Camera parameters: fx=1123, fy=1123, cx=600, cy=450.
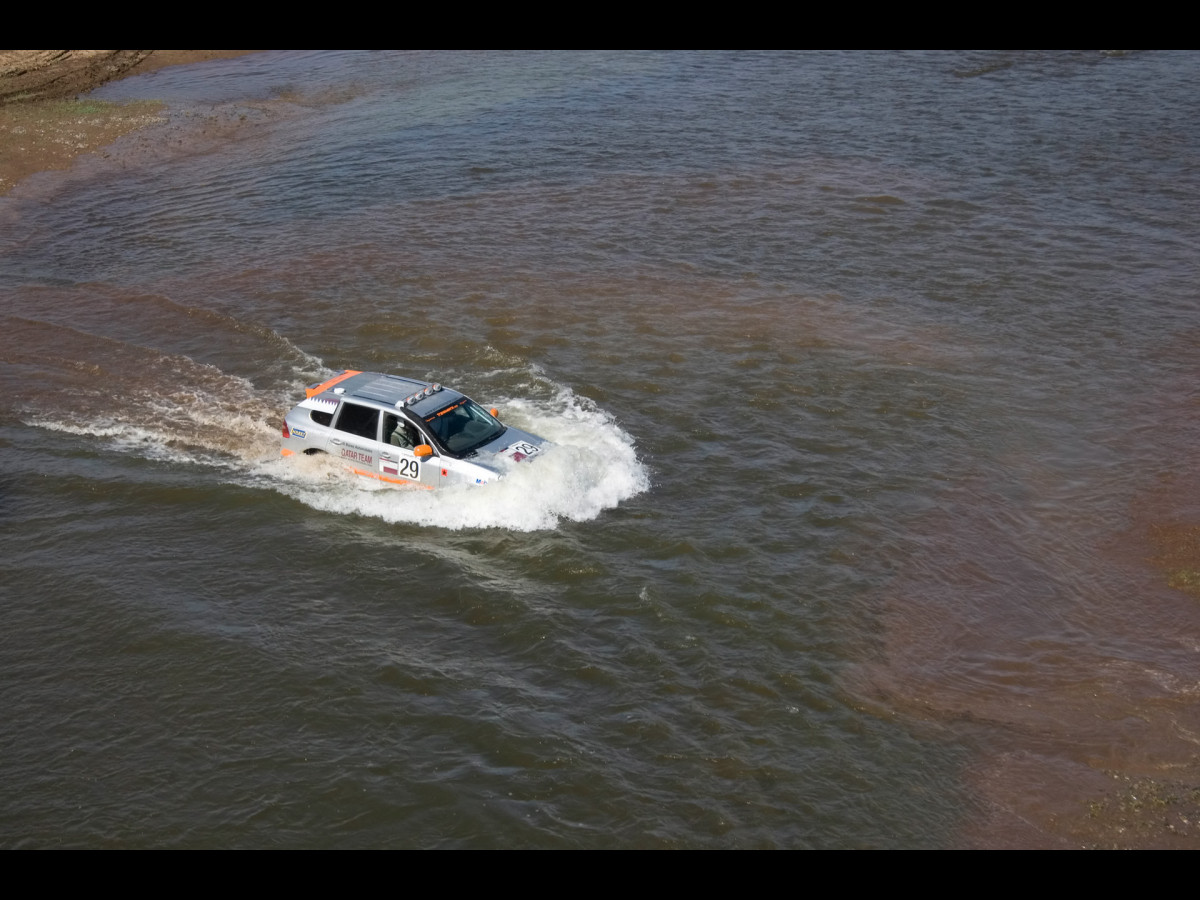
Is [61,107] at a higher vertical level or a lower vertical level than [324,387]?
higher

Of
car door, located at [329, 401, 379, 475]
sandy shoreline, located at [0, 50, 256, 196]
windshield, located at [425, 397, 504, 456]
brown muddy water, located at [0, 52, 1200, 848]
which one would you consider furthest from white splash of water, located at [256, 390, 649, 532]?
sandy shoreline, located at [0, 50, 256, 196]

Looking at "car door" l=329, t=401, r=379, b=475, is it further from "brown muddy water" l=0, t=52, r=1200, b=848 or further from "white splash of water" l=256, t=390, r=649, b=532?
"brown muddy water" l=0, t=52, r=1200, b=848

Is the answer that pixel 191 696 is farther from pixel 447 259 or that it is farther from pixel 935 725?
pixel 447 259

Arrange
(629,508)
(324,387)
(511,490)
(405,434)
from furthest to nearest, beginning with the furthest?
(324,387)
(629,508)
(405,434)
(511,490)

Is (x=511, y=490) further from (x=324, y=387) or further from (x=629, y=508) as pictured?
(x=324, y=387)

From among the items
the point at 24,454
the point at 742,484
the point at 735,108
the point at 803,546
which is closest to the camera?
the point at 803,546

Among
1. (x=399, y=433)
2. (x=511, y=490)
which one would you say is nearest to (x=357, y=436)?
(x=399, y=433)

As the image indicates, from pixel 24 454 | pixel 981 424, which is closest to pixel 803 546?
pixel 981 424
